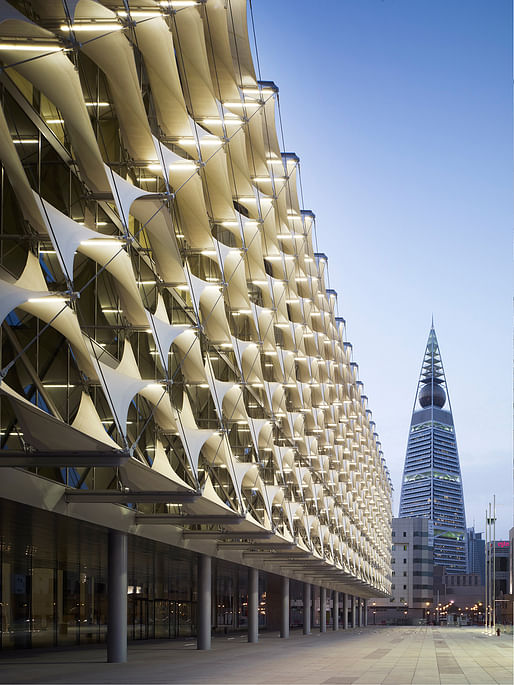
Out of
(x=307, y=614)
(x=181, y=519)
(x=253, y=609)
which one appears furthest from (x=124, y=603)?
(x=307, y=614)

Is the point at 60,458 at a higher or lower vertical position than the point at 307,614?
higher

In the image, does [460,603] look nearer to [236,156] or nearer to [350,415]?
[350,415]

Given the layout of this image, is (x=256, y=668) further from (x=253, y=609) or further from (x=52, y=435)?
(x=253, y=609)

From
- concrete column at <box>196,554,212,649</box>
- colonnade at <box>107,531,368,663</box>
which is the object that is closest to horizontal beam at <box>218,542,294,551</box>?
colonnade at <box>107,531,368,663</box>

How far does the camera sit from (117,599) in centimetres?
2559

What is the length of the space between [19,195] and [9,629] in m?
22.5

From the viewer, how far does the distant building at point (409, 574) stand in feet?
574

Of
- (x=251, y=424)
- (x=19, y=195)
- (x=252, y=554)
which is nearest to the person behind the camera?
(x=19, y=195)

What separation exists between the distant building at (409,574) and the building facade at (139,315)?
5112 inches

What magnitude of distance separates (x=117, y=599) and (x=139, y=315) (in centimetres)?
875

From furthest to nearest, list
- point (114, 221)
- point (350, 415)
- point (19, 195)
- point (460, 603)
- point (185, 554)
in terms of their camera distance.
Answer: point (460, 603), point (350, 415), point (185, 554), point (114, 221), point (19, 195)

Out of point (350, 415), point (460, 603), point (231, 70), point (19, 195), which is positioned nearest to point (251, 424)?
point (231, 70)

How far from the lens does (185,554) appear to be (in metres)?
39.2

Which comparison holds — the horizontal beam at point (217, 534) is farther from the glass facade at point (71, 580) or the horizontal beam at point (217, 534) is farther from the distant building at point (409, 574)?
the distant building at point (409, 574)
